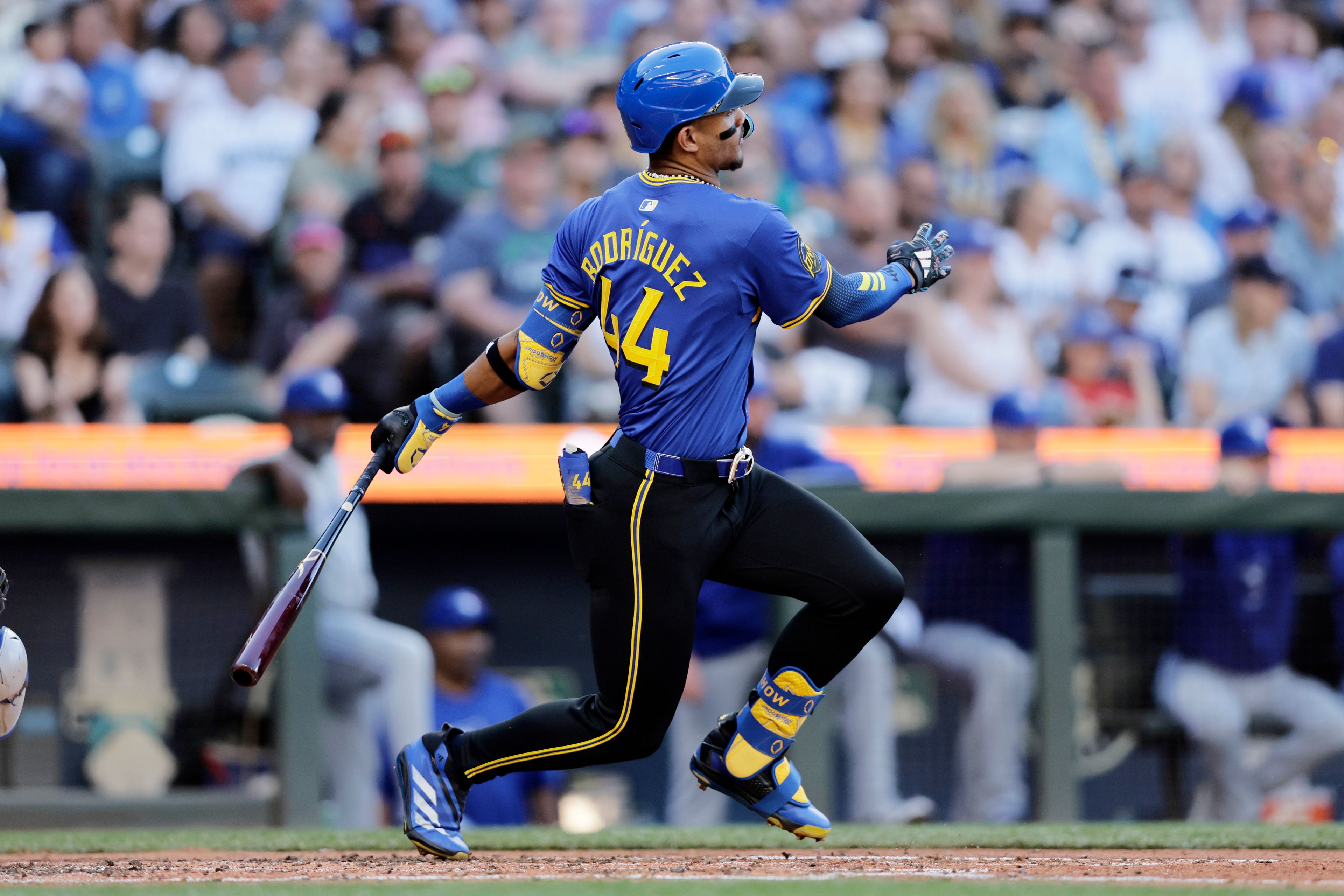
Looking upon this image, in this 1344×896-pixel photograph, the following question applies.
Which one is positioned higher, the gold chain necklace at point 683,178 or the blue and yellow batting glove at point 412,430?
the gold chain necklace at point 683,178

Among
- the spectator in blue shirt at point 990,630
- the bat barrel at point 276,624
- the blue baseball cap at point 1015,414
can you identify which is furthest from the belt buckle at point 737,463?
the blue baseball cap at point 1015,414

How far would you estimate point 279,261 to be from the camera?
7574mm

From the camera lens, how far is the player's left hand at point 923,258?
3.91 m

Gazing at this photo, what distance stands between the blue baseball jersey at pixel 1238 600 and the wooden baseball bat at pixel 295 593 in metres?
3.45

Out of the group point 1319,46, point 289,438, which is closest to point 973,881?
point 289,438

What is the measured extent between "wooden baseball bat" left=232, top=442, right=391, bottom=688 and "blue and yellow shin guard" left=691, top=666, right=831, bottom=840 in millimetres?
1042

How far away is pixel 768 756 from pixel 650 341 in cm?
107

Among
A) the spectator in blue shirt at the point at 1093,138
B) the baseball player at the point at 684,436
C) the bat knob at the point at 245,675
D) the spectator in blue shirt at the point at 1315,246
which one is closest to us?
the bat knob at the point at 245,675

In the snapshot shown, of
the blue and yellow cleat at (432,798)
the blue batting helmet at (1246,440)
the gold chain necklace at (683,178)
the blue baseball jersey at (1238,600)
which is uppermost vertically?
the gold chain necklace at (683,178)

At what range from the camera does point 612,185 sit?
814 cm

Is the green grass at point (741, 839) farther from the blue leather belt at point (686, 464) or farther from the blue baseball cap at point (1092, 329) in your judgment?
the blue baseball cap at point (1092, 329)

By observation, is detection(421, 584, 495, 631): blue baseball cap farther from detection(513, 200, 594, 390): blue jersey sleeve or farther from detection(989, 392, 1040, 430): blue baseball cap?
detection(513, 200, 594, 390): blue jersey sleeve

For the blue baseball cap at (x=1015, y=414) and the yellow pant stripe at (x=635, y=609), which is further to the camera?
the blue baseball cap at (x=1015, y=414)

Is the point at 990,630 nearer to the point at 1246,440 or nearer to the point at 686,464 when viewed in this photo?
the point at 1246,440
